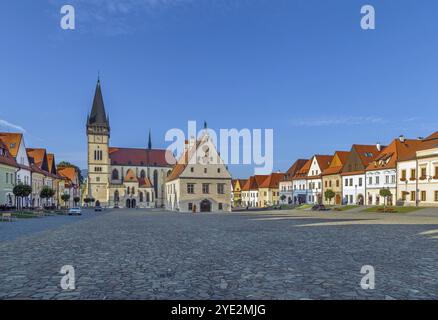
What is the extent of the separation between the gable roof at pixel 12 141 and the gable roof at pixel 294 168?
59457 mm

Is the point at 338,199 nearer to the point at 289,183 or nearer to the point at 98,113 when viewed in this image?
the point at 289,183

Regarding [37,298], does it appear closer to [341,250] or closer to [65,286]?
[65,286]

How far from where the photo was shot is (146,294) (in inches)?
285

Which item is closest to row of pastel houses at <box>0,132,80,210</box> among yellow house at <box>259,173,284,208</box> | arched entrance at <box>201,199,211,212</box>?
arched entrance at <box>201,199,211,212</box>

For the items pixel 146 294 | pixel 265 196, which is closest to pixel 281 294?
pixel 146 294

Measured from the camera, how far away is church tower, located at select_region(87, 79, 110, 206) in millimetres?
108875

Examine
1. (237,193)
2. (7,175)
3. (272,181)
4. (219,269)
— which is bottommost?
(237,193)

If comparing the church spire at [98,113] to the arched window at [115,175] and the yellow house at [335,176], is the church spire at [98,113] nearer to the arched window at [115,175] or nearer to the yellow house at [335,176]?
the arched window at [115,175]

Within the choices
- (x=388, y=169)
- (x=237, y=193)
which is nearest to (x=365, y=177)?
(x=388, y=169)

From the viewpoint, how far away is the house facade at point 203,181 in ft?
207

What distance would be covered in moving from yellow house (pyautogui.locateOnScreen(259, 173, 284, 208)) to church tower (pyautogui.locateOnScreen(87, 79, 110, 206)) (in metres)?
44.5

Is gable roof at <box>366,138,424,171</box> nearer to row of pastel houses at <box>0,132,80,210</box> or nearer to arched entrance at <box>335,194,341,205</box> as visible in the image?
arched entrance at <box>335,194,341,205</box>

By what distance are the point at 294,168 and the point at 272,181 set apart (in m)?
10.1

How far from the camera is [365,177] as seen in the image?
6506cm
